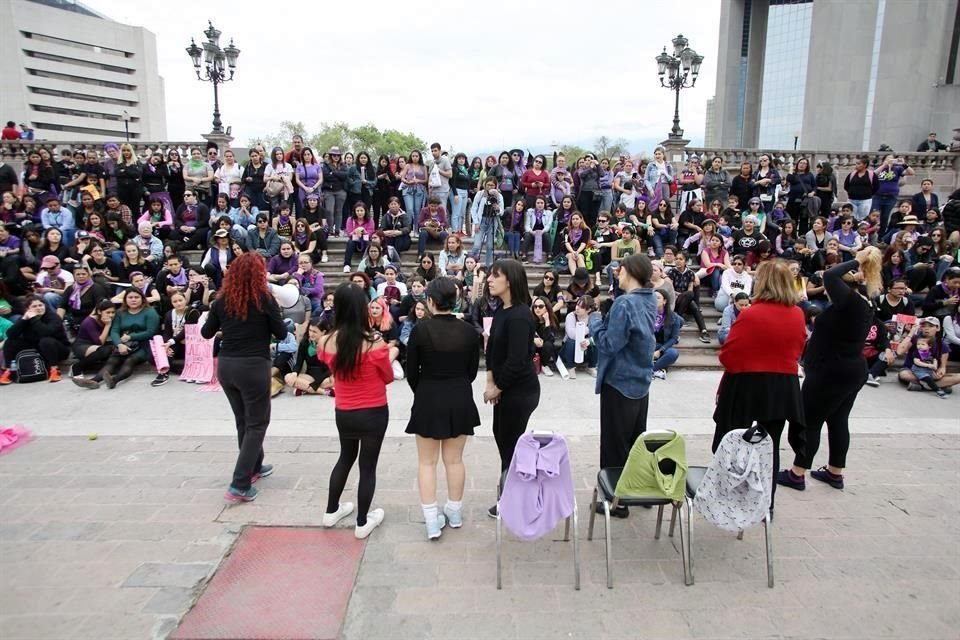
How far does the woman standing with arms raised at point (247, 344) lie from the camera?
13.5ft

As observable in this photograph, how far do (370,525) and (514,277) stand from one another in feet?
6.21

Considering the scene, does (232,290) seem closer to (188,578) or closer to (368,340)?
(368,340)

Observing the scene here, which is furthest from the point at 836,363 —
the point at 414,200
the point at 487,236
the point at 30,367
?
the point at 30,367

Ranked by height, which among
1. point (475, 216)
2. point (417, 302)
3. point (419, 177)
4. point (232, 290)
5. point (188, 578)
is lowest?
point (188, 578)

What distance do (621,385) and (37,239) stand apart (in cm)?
998

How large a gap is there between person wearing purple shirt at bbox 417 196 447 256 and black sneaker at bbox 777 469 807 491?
24.2 feet

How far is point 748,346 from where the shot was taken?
12.7ft

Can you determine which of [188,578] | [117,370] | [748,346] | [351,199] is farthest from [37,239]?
[748,346]

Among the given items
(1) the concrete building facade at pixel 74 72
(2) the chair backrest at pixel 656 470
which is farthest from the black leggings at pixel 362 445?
(1) the concrete building facade at pixel 74 72

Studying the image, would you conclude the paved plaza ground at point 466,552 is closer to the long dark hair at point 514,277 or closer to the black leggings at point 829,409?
the black leggings at point 829,409

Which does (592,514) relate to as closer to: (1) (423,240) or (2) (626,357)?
(2) (626,357)

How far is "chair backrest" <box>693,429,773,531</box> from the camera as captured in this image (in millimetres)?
3203

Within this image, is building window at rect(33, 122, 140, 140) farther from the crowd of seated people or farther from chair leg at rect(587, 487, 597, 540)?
chair leg at rect(587, 487, 597, 540)

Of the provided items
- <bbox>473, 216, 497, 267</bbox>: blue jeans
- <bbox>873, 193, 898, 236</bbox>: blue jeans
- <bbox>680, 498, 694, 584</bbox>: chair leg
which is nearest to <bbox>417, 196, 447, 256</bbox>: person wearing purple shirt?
<bbox>473, 216, 497, 267</bbox>: blue jeans
